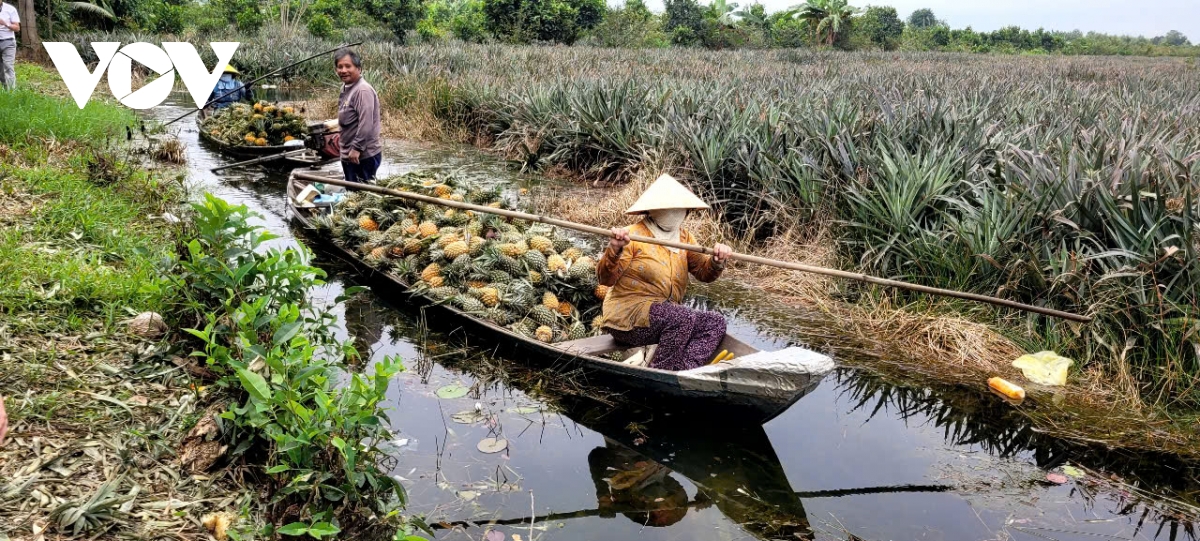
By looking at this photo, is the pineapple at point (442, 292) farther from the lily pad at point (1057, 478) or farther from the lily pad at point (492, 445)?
the lily pad at point (1057, 478)

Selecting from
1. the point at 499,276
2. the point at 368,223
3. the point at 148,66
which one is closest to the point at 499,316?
the point at 499,276

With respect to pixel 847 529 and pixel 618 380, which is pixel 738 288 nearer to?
pixel 618 380

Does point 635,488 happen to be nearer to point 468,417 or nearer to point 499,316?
point 468,417

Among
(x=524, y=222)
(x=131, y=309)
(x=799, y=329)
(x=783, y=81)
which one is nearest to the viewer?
(x=131, y=309)

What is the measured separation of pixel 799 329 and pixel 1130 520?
2474 millimetres

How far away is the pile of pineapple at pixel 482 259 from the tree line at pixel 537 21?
1815cm

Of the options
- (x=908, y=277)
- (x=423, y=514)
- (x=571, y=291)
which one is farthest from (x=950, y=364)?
(x=423, y=514)

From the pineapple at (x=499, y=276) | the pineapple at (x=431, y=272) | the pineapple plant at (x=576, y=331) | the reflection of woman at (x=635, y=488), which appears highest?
the pineapple at (x=499, y=276)

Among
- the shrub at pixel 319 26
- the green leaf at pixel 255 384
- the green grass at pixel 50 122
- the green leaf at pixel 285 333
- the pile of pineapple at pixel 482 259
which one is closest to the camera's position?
the green leaf at pixel 255 384

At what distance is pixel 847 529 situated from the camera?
3637 millimetres

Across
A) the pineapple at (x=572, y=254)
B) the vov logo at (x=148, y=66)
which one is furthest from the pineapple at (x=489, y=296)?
the vov logo at (x=148, y=66)

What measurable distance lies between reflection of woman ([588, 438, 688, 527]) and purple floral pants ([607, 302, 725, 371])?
585mm

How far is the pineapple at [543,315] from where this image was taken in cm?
519

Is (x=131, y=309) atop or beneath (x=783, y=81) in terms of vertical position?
beneath
